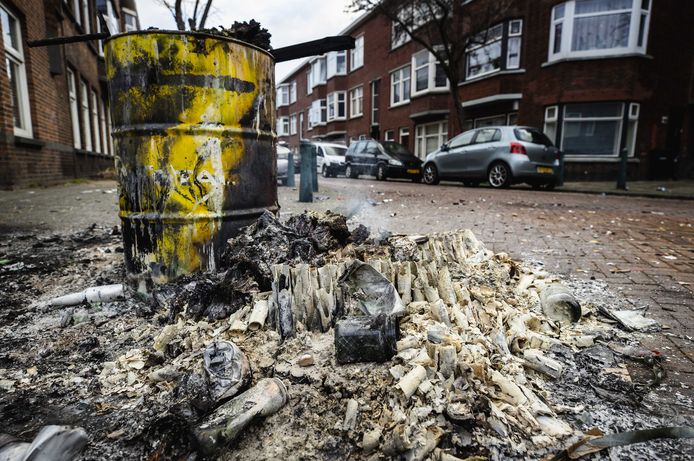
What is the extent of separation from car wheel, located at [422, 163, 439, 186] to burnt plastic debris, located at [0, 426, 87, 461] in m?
13.3

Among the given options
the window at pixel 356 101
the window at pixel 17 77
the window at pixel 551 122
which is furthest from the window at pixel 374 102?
the window at pixel 17 77

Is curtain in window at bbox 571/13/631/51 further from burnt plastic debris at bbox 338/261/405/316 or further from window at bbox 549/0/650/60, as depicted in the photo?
burnt plastic debris at bbox 338/261/405/316

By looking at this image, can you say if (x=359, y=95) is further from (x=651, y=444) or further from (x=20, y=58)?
(x=651, y=444)

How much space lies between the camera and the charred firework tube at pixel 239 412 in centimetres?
134

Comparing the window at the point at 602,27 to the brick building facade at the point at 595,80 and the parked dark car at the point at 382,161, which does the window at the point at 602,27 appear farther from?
the parked dark car at the point at 382,161

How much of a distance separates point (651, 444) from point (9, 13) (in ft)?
38.5

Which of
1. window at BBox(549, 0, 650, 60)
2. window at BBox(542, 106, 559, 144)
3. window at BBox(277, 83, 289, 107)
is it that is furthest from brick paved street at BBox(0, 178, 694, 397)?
window at BBox(277, 83, 289, 107)

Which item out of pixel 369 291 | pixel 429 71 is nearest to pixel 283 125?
pixel 429 71

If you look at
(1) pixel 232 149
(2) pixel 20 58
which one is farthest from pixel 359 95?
(1) pixel 232 149

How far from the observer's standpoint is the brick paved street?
8.57 feet

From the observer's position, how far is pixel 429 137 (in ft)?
76.7

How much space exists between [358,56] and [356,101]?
3254 millimetres

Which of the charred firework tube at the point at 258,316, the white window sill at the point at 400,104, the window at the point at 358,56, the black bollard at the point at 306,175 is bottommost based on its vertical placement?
the charred firework tube at the point at 258,316

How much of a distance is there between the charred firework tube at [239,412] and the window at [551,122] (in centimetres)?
1686
